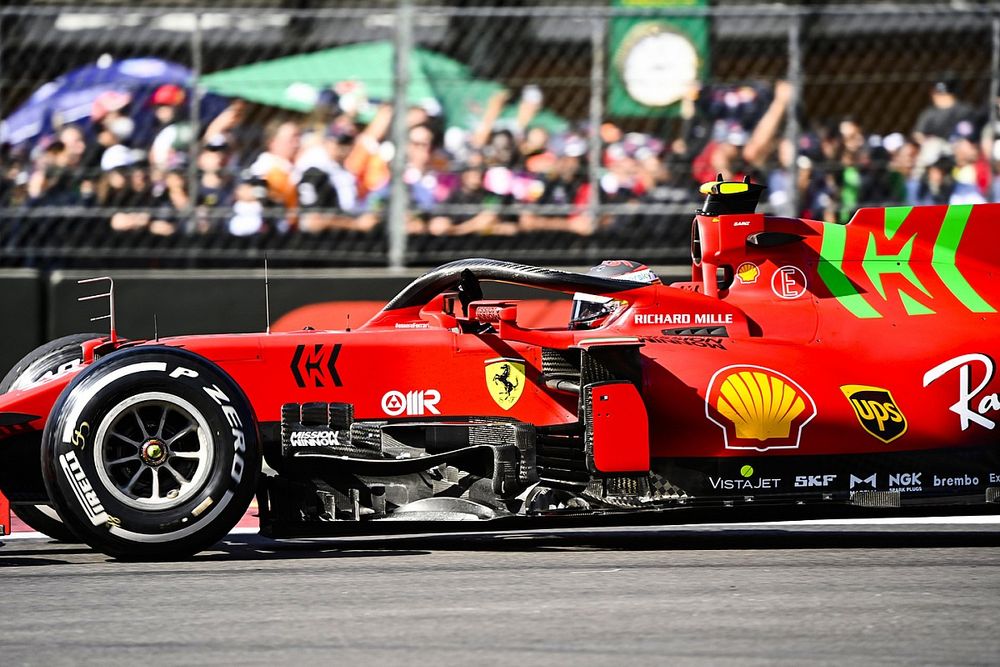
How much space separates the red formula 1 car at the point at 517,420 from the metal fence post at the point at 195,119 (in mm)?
3039

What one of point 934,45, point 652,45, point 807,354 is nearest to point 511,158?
point 652,45

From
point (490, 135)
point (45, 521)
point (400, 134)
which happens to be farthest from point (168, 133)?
point (45, 521)

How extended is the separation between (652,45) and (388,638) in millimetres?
5493

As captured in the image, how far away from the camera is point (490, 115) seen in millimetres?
9391

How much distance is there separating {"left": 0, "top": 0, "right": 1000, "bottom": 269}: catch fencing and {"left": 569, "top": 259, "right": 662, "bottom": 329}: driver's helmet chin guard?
2346 millimetres

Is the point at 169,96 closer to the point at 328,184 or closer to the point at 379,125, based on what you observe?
the point at 328,184

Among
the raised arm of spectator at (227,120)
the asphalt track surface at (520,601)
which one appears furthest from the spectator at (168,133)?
the asphalt track surface at (520,601)

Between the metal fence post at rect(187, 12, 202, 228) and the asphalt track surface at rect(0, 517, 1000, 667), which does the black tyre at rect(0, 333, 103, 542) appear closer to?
the asphalt track surface at rect(0, 517, 1000, 667)

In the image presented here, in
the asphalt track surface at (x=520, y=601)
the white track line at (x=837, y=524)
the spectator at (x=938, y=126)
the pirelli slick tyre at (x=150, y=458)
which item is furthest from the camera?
the spectator at (x=938, y=126)

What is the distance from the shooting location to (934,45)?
31.0ft

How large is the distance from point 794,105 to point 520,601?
16.4ft

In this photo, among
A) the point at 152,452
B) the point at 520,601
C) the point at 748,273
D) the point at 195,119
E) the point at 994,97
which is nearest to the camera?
the point at 520,601

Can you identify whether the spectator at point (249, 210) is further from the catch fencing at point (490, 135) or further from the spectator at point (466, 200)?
the spectator at point (466, 200)

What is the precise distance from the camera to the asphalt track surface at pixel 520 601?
14.1 feet
